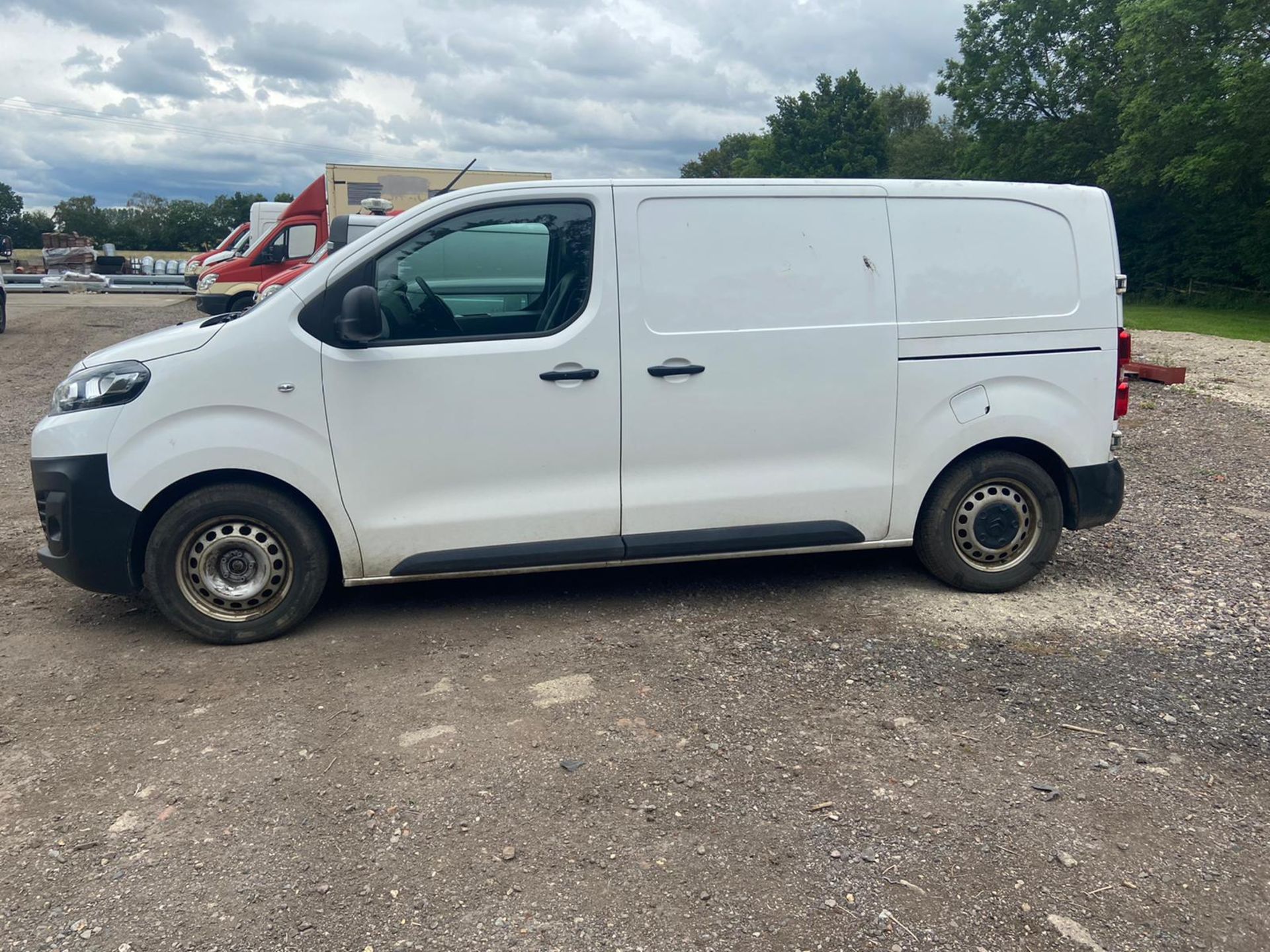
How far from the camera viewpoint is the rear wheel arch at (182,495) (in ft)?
14.8

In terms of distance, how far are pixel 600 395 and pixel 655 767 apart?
1840 mm

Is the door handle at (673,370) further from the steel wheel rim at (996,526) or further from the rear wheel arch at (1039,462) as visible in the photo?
the steel wheel rim at (996,526)

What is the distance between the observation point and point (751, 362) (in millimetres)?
4832

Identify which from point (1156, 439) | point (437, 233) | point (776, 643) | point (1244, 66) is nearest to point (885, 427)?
point (776, 643)

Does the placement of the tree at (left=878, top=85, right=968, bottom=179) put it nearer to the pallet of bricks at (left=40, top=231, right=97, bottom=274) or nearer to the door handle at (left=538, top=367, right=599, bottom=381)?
the pallet of bricks at (left=40, top=231, right=97, bottom=274)

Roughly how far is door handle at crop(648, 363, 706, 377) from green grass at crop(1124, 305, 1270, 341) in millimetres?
20113

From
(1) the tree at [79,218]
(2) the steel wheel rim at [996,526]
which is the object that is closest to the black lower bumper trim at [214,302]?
(2) the steel wheel rim at [996,526]

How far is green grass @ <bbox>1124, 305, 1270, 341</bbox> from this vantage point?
2392 centimetres

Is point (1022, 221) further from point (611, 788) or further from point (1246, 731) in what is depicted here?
point (611, 788)

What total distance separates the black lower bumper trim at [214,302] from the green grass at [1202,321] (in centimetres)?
1971

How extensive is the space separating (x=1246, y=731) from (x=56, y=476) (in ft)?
16.6

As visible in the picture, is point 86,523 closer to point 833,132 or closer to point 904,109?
point 833,132

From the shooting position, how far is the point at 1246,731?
3824 mm

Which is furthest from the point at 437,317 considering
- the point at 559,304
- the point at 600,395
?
the point at 600,395
